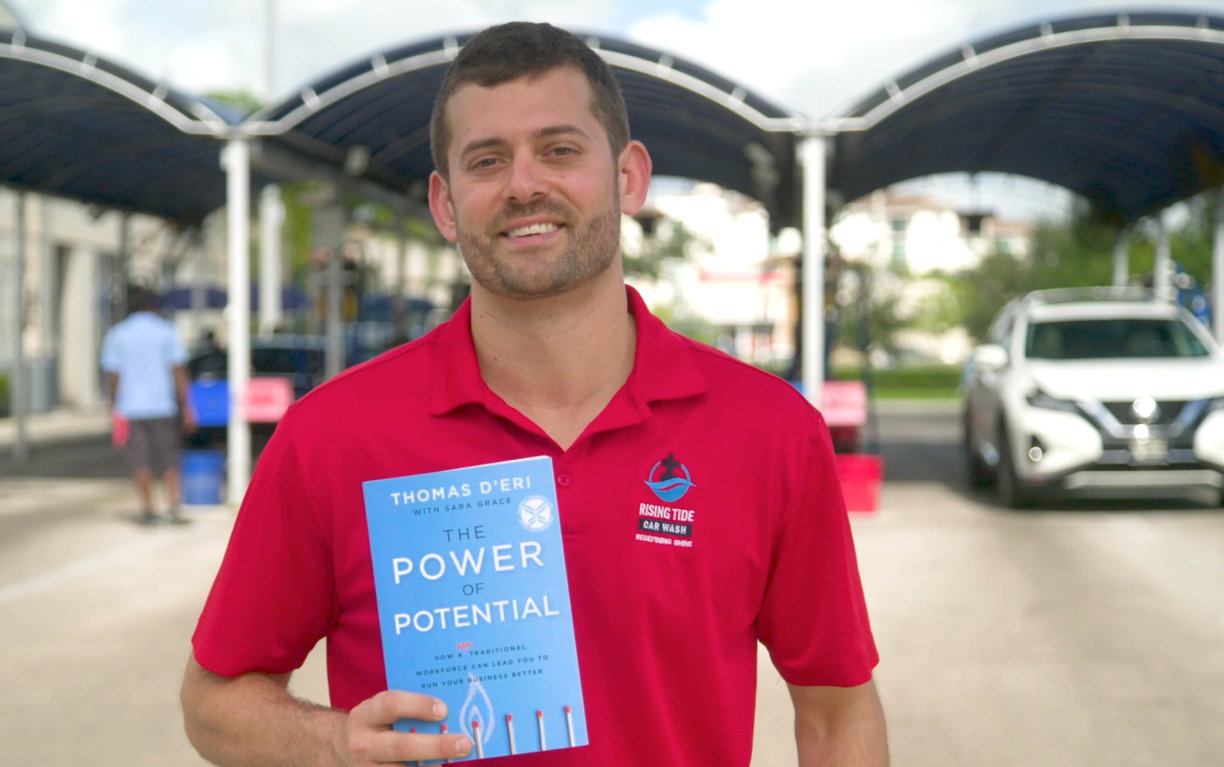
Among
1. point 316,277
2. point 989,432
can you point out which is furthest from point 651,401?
point 316,277

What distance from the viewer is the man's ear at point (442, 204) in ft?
7.94

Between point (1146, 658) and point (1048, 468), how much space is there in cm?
544

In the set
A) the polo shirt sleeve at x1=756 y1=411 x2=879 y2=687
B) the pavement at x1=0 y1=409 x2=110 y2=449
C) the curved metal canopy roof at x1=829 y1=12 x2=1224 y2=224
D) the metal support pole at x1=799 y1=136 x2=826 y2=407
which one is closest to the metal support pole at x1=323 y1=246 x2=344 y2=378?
the pavement at x1=0 y1=409 x2=110 y2=449

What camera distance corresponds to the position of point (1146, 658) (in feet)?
23.8

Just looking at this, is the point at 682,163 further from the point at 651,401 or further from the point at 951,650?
the point at 651,401

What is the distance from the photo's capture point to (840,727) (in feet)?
7.45

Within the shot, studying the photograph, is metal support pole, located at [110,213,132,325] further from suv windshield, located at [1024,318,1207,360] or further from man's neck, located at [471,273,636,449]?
man's neck, located at [471,273,636,449]

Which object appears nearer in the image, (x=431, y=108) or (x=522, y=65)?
(x=522, y=65)

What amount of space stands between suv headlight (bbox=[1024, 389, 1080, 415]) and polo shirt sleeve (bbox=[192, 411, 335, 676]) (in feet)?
37.0

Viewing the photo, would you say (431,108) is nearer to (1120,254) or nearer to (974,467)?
(974,467)

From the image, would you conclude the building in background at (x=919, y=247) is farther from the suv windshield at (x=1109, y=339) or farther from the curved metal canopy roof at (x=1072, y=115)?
the suv windshield at (x=1109, y=339)

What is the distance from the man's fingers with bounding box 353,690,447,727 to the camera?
1.83 meters

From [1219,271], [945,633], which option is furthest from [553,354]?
[1219,271]

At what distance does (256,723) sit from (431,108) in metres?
14.2
